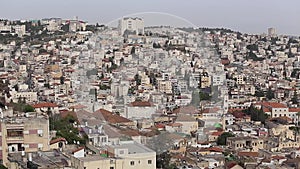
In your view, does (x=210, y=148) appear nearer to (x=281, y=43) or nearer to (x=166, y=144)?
(x=166, y=144)

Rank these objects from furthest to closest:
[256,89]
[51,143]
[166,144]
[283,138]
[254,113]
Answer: [256,89]
[254,113]
[283,138]
[166,144]
[51,143]

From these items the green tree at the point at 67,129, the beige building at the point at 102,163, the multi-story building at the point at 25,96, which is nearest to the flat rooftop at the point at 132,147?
the beige building at the point at 102,163

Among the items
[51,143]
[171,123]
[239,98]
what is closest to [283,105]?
[239,98]

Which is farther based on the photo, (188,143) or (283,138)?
(283,138)

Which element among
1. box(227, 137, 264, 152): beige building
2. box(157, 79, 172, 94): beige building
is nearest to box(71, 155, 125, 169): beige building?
box(227, 137, 264, 152): beige building

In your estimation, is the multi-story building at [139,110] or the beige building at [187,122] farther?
the beige building at [187,122]

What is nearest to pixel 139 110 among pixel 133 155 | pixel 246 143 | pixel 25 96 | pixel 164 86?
pixel 246 143

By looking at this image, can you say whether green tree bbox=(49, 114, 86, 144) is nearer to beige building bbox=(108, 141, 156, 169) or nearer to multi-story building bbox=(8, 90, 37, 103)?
beige building bbox=(108, 141, 156, 169)

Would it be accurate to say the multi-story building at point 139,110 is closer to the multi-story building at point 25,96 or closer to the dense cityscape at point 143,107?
the dense cityscape at point 143,107
